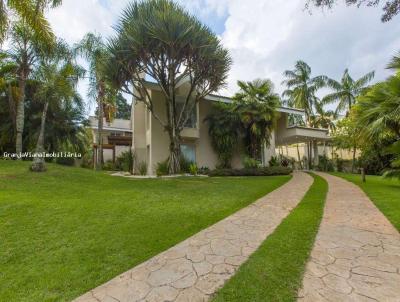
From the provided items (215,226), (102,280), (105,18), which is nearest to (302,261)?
(215,226)

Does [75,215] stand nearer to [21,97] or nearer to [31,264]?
[31,264]

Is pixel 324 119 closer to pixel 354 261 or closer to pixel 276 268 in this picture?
pixel 354 261

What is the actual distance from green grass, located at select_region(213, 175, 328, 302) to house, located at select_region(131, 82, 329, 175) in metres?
10.8

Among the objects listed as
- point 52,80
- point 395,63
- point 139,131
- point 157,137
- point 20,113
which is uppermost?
point 52,80

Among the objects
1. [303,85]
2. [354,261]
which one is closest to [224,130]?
[354,261]

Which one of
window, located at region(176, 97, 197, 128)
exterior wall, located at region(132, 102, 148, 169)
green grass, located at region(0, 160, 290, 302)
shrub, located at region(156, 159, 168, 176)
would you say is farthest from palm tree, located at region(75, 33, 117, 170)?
green grass, located at region(0, 160, 290, 302)

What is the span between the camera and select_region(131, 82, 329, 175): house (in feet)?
47.2

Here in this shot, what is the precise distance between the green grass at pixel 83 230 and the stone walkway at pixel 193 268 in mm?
177

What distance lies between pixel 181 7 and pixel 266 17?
372 cm

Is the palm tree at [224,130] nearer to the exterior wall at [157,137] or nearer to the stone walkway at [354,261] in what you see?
the exterior wall at [157,137]

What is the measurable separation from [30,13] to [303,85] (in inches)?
941

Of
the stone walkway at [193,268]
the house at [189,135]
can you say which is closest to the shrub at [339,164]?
the house at [189,135]

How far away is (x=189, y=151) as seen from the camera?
15555 millimetres

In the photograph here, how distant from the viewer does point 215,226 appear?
175 inches
